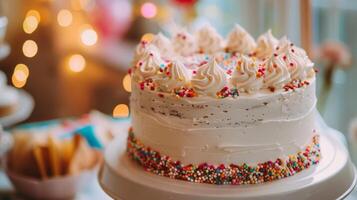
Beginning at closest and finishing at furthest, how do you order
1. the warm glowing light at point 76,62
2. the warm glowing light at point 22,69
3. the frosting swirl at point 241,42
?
the frosting swirl at point 241,42
the warm glowing light at point 76,62
the warm glowing light at point 22,69

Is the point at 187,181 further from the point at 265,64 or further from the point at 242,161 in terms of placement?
the point at 265,64

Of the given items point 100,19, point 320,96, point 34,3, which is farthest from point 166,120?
point 34,3

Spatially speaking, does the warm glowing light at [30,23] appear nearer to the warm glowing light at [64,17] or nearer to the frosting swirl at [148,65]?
the warm glowing light at [64,17]

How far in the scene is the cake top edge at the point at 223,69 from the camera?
1451mm

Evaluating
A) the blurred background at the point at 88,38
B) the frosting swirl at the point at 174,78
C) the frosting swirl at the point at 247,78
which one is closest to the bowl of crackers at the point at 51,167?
the frosting swirl at the point at 174,78

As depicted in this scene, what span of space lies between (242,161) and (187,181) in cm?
14

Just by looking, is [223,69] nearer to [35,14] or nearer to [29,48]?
[35,14]

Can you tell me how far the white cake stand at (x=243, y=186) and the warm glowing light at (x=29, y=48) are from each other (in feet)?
8.21

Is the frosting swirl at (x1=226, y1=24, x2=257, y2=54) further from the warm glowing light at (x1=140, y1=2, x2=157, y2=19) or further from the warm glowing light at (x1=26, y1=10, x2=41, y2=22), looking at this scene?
the warm glowing light at (x1=26, y1=10, x2=41, y2=22)

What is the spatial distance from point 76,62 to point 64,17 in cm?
29

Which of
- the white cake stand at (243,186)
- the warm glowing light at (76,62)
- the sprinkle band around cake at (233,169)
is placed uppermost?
the sprinkle band around cake at (233,169)

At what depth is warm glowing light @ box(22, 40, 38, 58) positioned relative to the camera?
3982mm

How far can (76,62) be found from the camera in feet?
12.7

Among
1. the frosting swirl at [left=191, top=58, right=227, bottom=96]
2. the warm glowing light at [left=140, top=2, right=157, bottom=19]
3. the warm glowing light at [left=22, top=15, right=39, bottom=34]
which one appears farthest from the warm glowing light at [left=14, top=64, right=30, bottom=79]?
the frosting swirl at [left=191, top=58, right=227, bottom=96]
